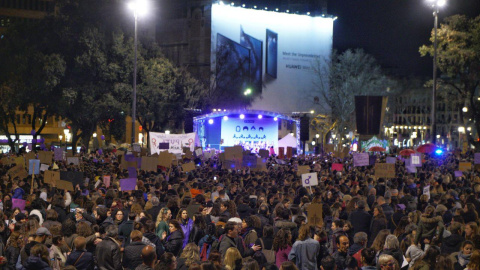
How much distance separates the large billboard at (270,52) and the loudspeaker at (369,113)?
139ft

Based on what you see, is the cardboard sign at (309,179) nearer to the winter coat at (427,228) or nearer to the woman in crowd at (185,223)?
the woman in crowd at (185,223)

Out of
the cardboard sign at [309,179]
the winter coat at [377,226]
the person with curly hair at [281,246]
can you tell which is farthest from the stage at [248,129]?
the person with curly hair at [281,246]

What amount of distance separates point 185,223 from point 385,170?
31.7 feet

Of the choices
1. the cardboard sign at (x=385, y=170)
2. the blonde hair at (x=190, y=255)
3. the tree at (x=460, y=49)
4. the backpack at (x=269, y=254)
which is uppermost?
the tree at (x=460, y=49)

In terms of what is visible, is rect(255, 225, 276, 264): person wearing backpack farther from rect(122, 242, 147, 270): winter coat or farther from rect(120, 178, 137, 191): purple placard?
rect(120, 178, 137, 191): purple placard

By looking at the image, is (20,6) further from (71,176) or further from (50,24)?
(71,176)

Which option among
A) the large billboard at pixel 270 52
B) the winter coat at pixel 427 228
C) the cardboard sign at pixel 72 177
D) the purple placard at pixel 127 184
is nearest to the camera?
the winter coat at pixel 427 228

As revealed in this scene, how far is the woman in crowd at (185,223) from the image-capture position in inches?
393

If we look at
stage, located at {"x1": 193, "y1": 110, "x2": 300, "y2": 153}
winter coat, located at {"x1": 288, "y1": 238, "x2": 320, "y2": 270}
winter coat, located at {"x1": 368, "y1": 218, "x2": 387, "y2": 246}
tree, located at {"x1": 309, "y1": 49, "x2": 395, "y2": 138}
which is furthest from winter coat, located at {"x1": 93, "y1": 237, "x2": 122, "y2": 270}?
tree, located at {"x1": 309, "y1": 49, "x2": 395, "y2": 138}

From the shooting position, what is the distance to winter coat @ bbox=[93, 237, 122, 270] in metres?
8.18

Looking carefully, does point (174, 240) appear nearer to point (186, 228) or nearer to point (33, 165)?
point (186, 228)

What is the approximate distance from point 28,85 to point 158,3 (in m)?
30.2

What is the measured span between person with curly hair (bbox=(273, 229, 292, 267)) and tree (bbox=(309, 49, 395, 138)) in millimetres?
68731

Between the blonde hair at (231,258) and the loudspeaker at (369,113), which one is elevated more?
the loudspeaker at (369,113)
